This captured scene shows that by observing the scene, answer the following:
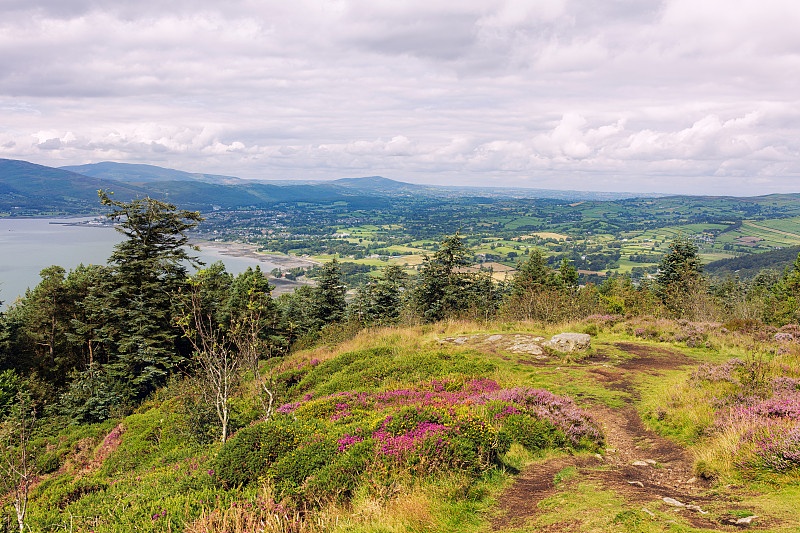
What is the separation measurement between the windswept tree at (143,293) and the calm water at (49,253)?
5328 centimetres

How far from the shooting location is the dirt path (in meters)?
4.34

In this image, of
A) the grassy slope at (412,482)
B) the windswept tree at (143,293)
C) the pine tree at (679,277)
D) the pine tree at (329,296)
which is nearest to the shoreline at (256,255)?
the pine tree at (329,296)

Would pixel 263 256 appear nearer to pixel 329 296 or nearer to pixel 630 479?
pixel 329 296

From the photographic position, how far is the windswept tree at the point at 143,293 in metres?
20.8

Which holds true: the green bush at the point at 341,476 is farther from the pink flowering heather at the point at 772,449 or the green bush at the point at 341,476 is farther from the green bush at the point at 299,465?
the pink flowering heather at the point at 772,449

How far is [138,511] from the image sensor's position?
554 cm

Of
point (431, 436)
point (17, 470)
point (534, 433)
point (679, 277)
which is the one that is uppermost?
point (431, 436)

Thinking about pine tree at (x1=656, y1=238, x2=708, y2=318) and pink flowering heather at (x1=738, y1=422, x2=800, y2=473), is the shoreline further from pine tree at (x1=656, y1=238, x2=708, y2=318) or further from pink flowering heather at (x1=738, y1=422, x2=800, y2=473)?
pink flowering heather at (x1=738, y1=422, x2=800, y2=473)

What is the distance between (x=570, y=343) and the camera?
45.3 ft

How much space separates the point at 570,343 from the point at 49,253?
140 metres

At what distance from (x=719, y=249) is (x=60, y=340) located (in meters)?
224

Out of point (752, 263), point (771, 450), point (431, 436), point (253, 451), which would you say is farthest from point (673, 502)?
point (752, 263)

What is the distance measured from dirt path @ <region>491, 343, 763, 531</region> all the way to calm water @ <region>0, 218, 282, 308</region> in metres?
77.5

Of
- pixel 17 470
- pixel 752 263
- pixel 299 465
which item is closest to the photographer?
pixel 299 465
